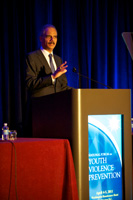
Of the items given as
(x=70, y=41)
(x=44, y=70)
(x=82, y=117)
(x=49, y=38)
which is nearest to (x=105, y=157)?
(x=82, y=117)

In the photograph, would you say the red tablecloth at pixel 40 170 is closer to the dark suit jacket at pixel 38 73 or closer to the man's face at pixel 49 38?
the dark suit jacket at pixel 38 73

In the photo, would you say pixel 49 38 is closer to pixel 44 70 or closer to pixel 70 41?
pixel 44 70

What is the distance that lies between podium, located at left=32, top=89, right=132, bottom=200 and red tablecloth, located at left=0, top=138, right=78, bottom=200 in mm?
68

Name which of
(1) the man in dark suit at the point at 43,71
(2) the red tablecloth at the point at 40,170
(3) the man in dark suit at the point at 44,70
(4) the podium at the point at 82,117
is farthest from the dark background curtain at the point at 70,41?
(2) the red tablecloth at the point at 40,170

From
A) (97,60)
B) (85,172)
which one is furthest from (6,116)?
(85,172)

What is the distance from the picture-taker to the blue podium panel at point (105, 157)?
197cm

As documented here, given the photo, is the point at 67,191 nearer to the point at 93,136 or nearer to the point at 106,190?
the point at 106,190

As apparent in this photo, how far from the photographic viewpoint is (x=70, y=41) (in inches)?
165

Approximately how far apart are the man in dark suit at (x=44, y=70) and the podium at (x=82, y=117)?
352 millimetres

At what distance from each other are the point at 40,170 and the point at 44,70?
1218 millimetres

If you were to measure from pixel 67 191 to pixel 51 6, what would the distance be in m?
2.93

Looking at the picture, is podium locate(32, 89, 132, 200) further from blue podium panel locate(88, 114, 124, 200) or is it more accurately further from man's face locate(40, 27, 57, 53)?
man's face locate(40, 27, 57, 53)

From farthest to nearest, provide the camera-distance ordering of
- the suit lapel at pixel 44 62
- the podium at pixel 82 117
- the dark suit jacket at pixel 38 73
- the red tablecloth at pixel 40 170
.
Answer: the suit lapel at pixel 44 62 → the dark suit jacket at pixel 38 73 → the podium at pixel 82 117 → the red tablecloth at pixel 40 170

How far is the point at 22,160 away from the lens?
5.98 feet
